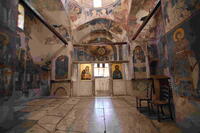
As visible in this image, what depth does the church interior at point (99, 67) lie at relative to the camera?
93.2 inches

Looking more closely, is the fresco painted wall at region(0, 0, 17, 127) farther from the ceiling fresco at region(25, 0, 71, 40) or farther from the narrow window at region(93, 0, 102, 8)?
the narrow window at region(93, 0, 102, 8)

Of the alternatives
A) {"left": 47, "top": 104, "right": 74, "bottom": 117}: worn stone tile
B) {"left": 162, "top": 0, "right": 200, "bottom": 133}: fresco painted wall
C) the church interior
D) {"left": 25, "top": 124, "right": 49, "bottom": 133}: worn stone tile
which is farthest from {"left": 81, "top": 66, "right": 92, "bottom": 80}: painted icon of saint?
{"left": 162, "top": 0, "right": 200, "bottom": 133}: fresco painted wall

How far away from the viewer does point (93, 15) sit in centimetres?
951

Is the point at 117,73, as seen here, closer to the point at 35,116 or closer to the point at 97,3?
the point at 35,116

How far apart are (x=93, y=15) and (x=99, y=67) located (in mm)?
5896

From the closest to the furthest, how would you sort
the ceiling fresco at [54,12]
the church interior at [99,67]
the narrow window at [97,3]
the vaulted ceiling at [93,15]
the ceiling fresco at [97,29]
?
the church interior at [99,67] → the ceiling fresco at [54,12] → the vaulted ceiling at [93,15] → the ceiling fresco at [97,29] → the narrow window at [97,3]

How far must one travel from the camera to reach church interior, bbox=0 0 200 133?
7.77 ft

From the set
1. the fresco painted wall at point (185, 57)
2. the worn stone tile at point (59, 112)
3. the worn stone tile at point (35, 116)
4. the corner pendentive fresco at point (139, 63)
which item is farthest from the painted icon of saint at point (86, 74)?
the fresco painted wall at point (185, 57)

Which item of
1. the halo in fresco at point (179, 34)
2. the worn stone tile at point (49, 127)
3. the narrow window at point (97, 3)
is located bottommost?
the worn stone tile at point (49, 127)

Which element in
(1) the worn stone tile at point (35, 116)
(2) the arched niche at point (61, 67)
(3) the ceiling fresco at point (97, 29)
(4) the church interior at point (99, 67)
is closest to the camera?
(4) the church interior at point (99, 67)

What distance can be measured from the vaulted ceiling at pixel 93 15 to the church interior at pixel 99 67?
0.07m

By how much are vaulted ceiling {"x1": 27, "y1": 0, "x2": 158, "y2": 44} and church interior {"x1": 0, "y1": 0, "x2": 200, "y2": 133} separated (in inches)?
2.8

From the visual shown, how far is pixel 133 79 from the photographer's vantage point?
7613 mm

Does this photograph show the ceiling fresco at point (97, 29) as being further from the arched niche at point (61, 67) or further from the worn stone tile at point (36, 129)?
the worn stone tile at point (36, 129)
